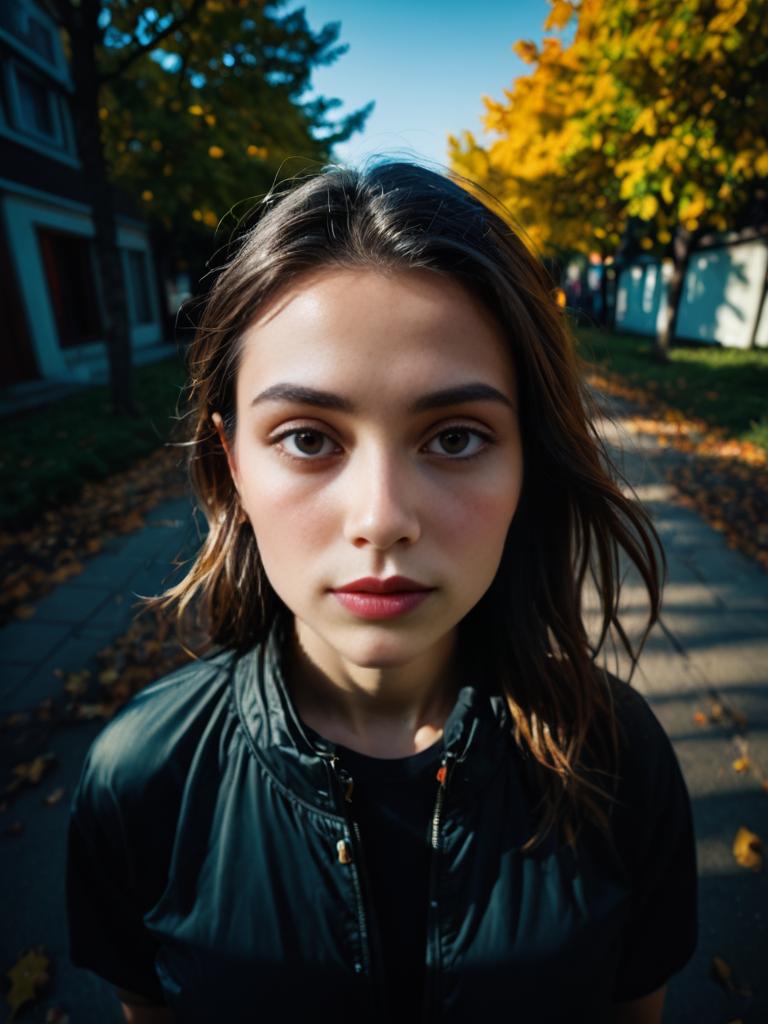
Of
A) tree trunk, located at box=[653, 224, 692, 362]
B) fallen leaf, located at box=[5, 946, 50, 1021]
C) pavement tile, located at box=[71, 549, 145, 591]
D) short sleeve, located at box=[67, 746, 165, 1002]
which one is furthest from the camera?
tree trunk, located at box=[653, 224, 692, 362]

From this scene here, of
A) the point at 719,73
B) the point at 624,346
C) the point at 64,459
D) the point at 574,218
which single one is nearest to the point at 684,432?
the point at 719,73

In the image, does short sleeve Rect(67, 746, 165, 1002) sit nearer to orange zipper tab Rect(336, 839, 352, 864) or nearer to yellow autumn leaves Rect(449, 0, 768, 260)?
orange zipper tab Rect(336, 839, 352, 864)

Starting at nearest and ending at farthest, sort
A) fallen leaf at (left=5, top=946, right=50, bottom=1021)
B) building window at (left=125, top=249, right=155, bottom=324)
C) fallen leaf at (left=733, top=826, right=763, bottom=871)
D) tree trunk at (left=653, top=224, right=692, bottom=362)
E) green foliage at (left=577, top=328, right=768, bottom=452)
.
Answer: fallen leaf at (left=5, top=946, right=50, bottom=1021) → fallen leaf at (left=733, top=826, right=763, bottom=871) → green foliage at (left=577, top=328, right=768, bottom=452) → tree trunk at (left=653, top=224, right=692, bottom=362) → building window at (left=125, top=249, right=155, bottom=324)

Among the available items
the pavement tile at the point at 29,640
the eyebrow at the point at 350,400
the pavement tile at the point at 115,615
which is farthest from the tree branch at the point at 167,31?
the eyebrow at the point at 350,400

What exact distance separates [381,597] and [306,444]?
296 millimetres

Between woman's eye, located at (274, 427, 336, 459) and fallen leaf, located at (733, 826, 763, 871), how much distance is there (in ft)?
8.40

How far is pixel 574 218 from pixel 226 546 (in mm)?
12744

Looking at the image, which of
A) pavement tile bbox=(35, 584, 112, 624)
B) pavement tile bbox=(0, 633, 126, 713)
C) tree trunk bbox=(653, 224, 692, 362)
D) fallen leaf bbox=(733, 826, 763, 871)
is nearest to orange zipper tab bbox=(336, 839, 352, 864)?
fallen leaf bbox=(733, 826, 763, 871)

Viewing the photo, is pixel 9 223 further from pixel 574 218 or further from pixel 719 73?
pixel 719 73

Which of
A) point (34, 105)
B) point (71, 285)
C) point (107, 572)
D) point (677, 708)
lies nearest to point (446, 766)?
point (677, 708)

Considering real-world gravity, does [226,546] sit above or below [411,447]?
below

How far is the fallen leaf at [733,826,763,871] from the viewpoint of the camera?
7.57 ft

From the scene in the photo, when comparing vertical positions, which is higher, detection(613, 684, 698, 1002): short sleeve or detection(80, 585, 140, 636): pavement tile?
detection(613, 684, 698, 1002): short sleeve

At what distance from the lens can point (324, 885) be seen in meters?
1.07
